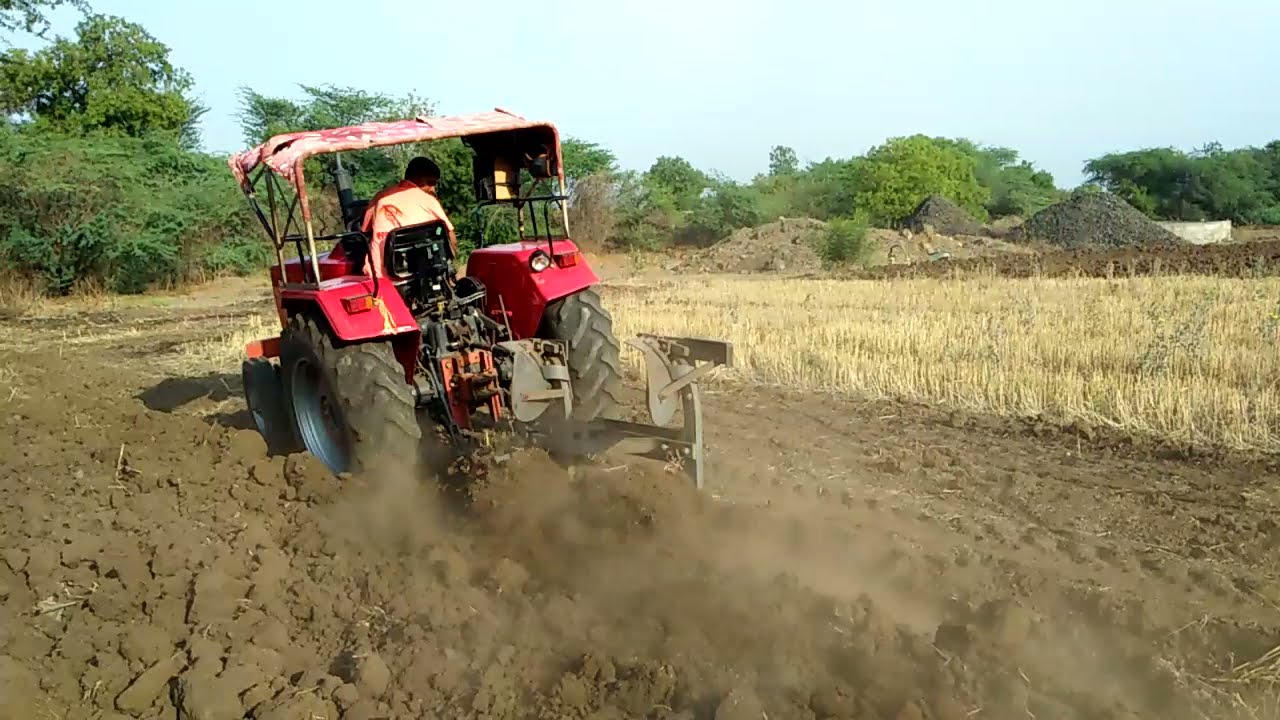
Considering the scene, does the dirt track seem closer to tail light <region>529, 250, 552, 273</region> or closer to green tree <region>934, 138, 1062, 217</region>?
tail light <region>529, 250, 552, 273</region>

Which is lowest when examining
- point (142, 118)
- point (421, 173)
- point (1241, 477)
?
point (1241, 477)

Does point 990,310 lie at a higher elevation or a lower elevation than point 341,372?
lower

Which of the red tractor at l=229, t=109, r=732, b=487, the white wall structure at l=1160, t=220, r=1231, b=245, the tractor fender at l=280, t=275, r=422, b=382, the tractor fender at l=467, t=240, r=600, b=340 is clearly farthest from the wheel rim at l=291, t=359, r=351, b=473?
the white wall structure at l=1160, t=220, r=1231, b=245

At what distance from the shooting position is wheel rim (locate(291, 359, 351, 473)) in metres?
6.01

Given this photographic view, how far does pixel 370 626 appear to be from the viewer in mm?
4152

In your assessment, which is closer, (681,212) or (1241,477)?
(1241,477)

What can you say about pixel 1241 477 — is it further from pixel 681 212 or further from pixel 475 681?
pixel 681 212

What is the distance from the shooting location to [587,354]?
19.5 feet

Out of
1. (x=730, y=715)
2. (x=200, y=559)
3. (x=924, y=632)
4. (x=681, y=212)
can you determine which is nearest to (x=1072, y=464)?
(x=924, y=632)

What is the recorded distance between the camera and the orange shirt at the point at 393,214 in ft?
19.4

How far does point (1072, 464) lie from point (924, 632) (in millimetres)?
2876

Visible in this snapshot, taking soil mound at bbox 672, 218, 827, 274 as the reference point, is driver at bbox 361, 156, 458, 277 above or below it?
above

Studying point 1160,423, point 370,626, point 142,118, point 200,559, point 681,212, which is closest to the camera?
point 370,626

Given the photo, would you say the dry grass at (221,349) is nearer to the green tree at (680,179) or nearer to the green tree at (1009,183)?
the green tree at (680,179)
